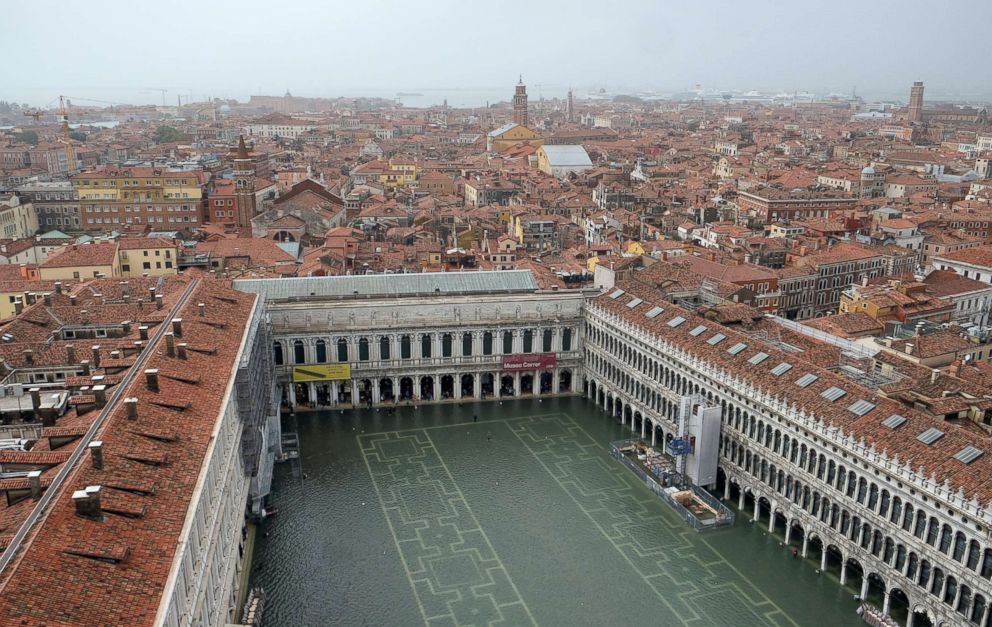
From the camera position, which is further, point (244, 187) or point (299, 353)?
point (244, 187)

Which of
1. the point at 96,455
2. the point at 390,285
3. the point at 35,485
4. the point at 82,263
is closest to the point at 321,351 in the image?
the point at 390,285

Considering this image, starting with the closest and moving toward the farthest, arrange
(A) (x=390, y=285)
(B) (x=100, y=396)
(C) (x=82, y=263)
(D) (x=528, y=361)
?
(B) (x=100, y=396) → (D) (x=528, y=361) → (A) (x=390, y=285) → (C) (x=82, y=263)

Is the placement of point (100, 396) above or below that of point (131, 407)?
below

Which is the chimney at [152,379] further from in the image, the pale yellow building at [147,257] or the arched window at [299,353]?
the pale yellow building at [147,257]

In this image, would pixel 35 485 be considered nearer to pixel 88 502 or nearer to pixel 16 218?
pixel 88 502

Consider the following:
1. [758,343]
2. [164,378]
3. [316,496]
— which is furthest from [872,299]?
[164,378]

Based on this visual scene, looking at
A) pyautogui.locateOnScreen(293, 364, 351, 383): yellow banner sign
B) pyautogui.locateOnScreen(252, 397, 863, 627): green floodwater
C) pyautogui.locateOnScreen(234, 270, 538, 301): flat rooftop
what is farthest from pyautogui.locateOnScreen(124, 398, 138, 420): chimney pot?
pyautogui.locateOnScreen(234, 270, 538, 301): flat rooftop

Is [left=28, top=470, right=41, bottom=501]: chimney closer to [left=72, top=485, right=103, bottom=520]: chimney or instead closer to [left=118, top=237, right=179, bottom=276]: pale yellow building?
[left=72, top=485, right=103, bottom=520]: chimney

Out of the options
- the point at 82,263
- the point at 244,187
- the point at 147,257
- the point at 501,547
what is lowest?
the point at 501,547
